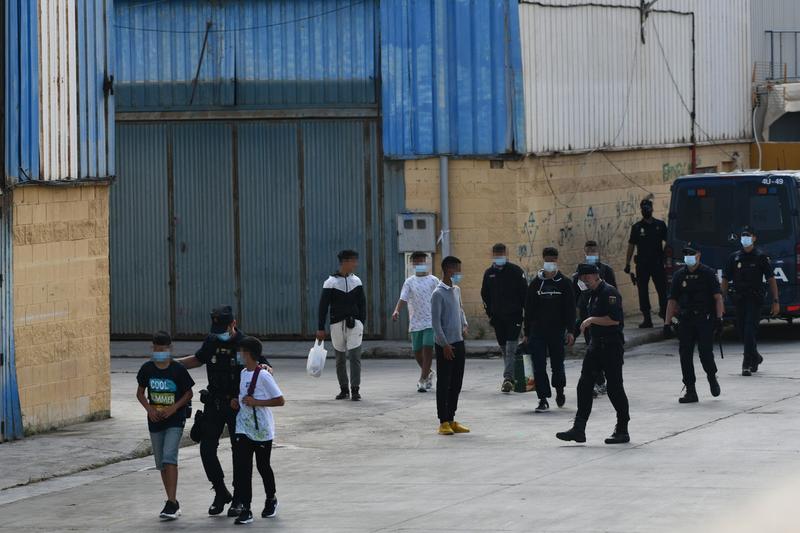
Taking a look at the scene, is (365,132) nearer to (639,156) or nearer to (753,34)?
(639,156)

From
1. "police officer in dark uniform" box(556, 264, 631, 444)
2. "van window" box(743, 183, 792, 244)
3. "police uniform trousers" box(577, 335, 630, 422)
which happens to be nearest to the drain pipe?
"van window" box(743, 183, 792, 244)

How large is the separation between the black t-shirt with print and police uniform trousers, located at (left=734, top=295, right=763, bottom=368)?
9165 mm

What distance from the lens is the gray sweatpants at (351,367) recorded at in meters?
19.2

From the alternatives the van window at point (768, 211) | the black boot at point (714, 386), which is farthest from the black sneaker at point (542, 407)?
the van window at point (768, 211)

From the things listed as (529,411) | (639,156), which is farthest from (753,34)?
(529,411)

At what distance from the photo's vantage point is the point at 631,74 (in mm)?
27891

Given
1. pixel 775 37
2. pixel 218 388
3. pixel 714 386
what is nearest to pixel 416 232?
pixel 714 386

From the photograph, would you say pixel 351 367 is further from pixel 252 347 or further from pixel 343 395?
pixel 252 347

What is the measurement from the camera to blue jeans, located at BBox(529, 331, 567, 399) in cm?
1753

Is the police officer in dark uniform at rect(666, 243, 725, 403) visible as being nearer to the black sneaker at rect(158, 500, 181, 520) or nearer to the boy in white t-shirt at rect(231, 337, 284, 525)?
the boy in white t-shirt at rect(231, 337, 284, 525)

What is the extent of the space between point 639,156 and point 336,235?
636 cm

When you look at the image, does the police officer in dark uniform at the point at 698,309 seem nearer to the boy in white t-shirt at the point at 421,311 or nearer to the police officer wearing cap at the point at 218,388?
the boy in white t-shirt at the point at 421,311

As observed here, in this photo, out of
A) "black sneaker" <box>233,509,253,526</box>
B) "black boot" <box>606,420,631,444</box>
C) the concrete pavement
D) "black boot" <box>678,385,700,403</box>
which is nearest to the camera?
the concrete pavement

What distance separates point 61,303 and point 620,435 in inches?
241
